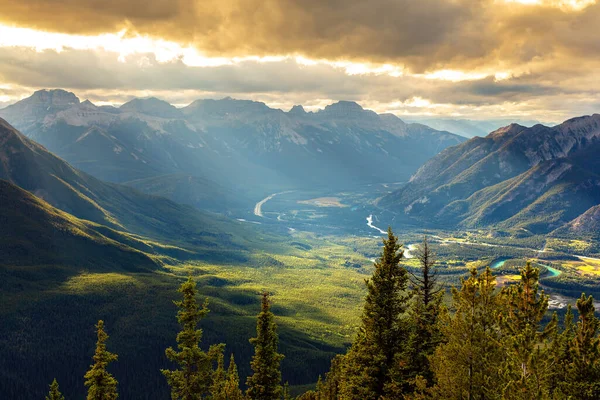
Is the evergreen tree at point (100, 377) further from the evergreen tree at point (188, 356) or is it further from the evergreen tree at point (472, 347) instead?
the evergreen tree at point (472, 347)

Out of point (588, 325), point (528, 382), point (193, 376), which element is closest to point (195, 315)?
point (193, 376)

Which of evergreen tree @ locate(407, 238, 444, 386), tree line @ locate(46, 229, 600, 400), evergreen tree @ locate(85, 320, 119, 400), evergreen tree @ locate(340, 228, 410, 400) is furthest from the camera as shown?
evergreen tree @ locate(85, 320, 119, 400)

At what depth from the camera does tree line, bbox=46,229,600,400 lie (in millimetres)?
41500

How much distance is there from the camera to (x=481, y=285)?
4534 centimetres

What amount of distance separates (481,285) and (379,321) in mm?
12340

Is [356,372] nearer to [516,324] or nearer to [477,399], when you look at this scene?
[477,399]

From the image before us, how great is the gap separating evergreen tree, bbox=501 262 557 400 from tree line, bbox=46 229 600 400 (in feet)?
0.26

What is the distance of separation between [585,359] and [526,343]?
15.4 m

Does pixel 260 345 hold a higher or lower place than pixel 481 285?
lower

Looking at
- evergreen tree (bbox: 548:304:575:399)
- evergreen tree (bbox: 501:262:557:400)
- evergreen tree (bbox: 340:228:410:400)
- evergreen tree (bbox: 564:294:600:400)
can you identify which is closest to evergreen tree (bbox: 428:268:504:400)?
evergreen tree (bbox: 501:262:557:400)

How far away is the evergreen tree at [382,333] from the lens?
172ft

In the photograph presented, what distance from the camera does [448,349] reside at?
4488 centimetres

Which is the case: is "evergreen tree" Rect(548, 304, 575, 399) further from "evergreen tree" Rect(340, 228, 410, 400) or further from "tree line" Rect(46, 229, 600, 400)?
"evergreen tree" Rect(340, 228, 410, 400)

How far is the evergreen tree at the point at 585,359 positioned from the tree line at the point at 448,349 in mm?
88
